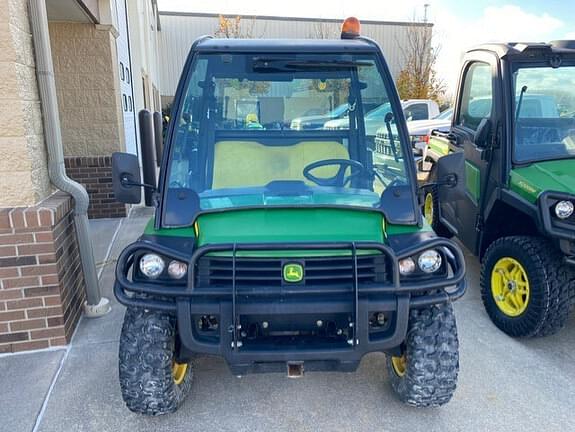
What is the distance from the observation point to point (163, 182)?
2.67 meters

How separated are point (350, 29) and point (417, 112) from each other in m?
11.3

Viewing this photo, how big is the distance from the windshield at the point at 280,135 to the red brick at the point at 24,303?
1.45 m

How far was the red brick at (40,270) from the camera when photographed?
3.23 meters

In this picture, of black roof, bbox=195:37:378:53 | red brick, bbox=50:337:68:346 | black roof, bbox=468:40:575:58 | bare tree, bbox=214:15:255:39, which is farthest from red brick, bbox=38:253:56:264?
bare tree, bbox=214:15:255:39

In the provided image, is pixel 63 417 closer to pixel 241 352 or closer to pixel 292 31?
pixel 241 352

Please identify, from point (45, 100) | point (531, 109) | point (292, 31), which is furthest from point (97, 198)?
point (292, 31)

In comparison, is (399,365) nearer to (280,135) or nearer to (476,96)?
(280,135)

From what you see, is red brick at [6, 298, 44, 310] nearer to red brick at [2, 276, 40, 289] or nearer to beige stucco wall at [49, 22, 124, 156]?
red brick at [2, 276, 40, 289]

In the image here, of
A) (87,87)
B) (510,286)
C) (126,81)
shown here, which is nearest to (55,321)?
(510,286)

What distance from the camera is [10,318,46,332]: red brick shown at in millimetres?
3309

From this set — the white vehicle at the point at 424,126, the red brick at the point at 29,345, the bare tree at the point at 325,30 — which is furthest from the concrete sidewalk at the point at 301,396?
the bare tree at the point at 325,30

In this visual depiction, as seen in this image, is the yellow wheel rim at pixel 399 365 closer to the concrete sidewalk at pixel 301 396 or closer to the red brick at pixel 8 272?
the concrete sidewalk at pixel 301 396

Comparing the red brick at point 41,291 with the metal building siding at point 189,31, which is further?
the metal building siding at point 189,31

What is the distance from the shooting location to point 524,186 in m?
3.49
